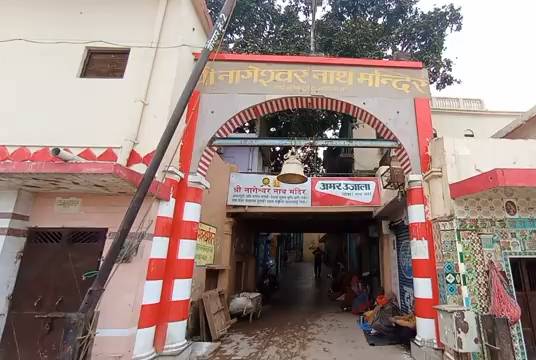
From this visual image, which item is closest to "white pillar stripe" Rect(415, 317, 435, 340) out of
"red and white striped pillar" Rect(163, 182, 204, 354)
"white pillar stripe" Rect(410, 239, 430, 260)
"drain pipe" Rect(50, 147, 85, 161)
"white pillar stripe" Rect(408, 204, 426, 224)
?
"white pillar stripe" Rect(410, 239, 430, 260)

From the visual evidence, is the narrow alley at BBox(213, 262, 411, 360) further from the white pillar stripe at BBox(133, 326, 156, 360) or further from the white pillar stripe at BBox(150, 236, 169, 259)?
the white pillar stripe at BBox(150, 236, 169, 259)

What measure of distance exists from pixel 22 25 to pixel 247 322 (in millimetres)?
8011

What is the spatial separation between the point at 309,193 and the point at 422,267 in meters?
3.63

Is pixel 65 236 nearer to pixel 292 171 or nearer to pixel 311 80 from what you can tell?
pixel 292 171

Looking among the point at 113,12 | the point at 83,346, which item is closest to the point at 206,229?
the point at 83,346

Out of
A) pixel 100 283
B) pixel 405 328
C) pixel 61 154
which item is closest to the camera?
pixel 100 283

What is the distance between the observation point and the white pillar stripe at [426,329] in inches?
181

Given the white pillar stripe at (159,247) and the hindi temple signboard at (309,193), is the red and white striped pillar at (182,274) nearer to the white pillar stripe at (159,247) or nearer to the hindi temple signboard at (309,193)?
the white pillar stripe at (159,247)

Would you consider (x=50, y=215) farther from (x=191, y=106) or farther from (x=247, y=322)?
(x=247, y=322)

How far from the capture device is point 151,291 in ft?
14.4

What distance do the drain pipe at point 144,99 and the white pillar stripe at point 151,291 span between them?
1.87m

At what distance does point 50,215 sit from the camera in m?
4.56

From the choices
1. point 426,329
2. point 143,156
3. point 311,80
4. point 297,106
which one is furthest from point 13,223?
point 426,329

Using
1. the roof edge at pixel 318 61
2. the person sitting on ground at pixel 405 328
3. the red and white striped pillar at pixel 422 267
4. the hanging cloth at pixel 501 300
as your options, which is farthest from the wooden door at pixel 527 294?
the roof edge at pixel 318 61
